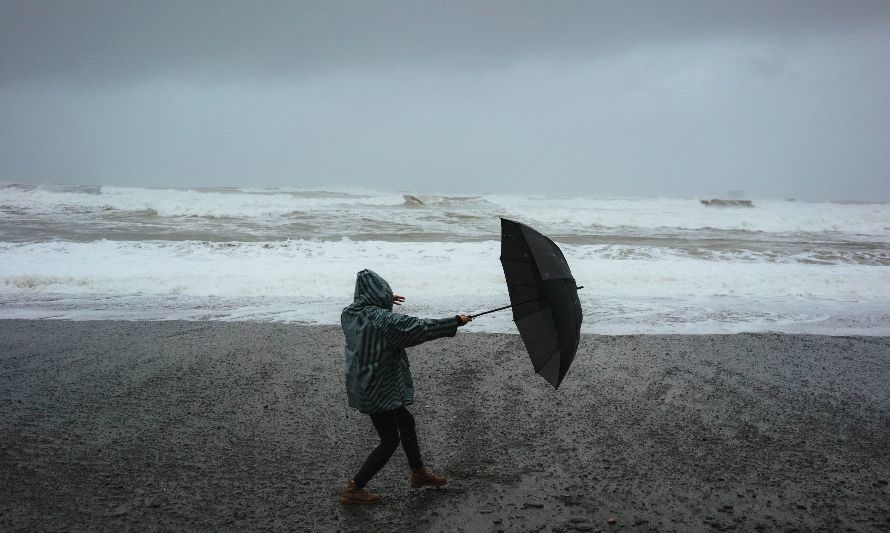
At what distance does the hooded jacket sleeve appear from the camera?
333 cm

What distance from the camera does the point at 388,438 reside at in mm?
3547

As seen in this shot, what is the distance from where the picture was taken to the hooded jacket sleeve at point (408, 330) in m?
3.33

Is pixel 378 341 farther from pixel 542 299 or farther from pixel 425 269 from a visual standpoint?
pixel 425 269

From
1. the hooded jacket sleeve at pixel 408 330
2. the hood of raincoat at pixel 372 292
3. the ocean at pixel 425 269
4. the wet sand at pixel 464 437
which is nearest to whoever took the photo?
the hooded jacket sleeve at pixel 408 330

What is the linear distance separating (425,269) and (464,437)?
27.6ft

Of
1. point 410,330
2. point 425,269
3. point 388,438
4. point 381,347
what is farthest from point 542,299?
point 425,269

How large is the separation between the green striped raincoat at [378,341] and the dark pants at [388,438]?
13 cm

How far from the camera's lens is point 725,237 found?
68.5 ft

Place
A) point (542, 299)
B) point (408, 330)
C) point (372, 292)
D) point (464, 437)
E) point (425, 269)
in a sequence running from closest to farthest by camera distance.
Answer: point (408, 330) → point (372, 292) → point (542, 299) → point (464, 437) → point (425, 269)

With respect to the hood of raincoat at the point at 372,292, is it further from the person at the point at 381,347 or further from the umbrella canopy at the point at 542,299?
the umbrella canopy at the point at 542,299

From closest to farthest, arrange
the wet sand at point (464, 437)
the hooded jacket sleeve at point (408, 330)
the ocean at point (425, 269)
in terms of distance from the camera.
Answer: the hooded jacket sleeve at point (408, 330) → the wet sand at point (464, 437) → the ocean at point (425, 269)

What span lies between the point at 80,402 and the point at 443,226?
1724 cm

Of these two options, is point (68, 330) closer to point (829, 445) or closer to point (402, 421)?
point (402, 421)

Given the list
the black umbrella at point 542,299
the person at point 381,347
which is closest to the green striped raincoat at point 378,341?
the person at point 381,347
